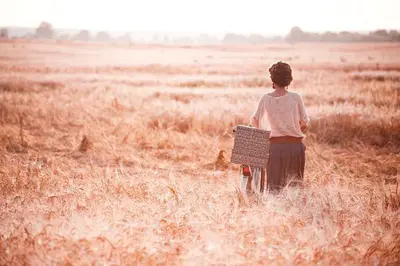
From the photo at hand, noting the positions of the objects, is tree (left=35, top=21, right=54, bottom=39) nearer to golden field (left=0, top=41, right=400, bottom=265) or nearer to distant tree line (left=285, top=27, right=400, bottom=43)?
distant tree line (left=285, top=27, right=400, bottom=43)

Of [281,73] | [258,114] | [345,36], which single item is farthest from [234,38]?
[281,73]

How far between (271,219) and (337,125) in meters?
6.24

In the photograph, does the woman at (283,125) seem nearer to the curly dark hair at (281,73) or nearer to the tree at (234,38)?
the curly dark hair at (281,73)

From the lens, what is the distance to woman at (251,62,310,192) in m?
4.45

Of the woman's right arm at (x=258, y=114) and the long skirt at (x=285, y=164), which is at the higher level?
the woman's right arm at (x=258, y=114)

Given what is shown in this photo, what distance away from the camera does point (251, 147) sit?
4449 mm

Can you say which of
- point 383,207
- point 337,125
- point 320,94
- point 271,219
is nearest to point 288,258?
point 271,219

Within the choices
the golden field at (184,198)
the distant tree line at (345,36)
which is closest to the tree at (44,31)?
the distant tree line at (345,36)

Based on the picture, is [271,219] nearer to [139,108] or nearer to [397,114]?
[397,114]

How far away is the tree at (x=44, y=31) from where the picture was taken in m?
111

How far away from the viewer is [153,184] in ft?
18.8

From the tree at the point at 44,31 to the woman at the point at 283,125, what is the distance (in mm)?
116700

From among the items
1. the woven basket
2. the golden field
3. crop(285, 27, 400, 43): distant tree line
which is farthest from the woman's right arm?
crop(285, 27, 400, 43): distant tree line

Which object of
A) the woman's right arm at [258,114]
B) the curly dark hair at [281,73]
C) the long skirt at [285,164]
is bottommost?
the long skirt at [285,164]
